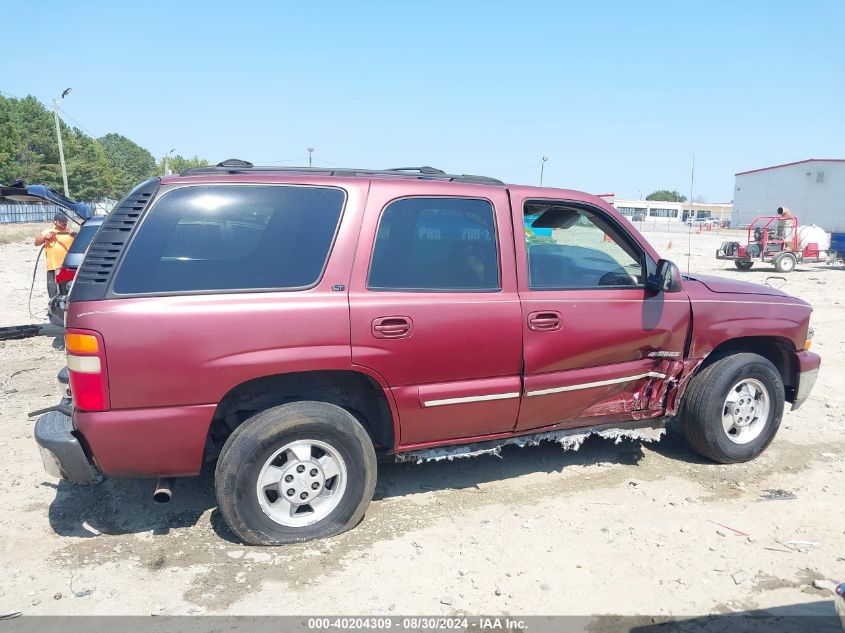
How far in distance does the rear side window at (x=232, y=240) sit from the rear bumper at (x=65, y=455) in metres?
0.81

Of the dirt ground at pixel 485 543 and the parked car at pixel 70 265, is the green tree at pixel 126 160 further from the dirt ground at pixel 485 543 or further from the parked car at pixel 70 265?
the dirt ground at pixel 485 543

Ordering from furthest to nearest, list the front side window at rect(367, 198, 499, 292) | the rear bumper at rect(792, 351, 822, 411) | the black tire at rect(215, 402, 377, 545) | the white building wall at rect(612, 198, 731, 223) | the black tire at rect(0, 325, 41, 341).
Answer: the white building wall at rect(612, 198, 731, 223)
the black tire at rect(0, 325, 41, 341)
the rear bumper at rect(792, 351, 822, 411)
the front side window at rect(367, 198, 499, 292)
the black tire at rect(215, 402, 377, 545)

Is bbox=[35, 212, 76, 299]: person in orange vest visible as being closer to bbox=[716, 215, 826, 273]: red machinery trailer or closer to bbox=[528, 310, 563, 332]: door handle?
bbox=[528, 310, 563, 332]: door handle

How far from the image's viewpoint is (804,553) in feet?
11.6

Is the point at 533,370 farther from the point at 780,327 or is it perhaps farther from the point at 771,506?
the point at 780,327

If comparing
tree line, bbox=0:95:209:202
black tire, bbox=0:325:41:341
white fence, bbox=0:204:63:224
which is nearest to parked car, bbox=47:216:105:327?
black tire, bbox=0:325:41:341

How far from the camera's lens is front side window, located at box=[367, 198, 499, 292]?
3631 mm

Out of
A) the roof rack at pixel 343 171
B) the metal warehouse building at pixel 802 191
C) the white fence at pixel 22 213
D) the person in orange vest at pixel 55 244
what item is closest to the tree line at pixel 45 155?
the white fence at pixel 22 213

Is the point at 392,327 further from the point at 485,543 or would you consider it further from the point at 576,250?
the point at 576,250

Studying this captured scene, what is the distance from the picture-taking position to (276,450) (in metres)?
3.39

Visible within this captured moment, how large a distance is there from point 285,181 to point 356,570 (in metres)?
2.11

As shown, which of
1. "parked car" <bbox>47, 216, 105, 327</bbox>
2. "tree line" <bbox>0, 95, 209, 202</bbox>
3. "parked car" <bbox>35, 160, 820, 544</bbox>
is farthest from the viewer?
"tree line" <bbox>0, 95, 209, 202</bbox>

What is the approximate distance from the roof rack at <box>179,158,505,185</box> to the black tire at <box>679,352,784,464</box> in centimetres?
Result: 205

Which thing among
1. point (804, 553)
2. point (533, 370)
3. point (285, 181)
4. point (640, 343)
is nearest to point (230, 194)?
point (285, 181)
